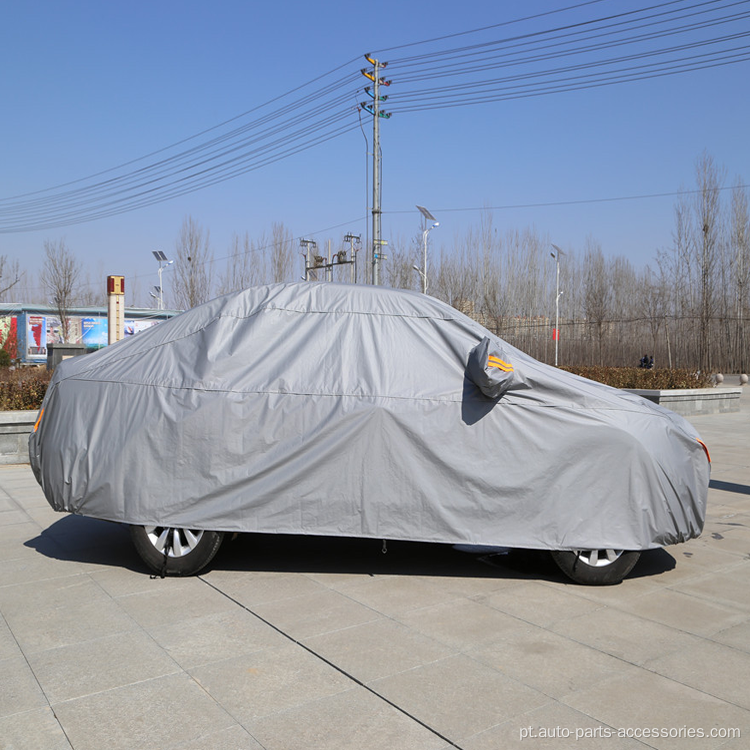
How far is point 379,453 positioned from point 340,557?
4.36ft

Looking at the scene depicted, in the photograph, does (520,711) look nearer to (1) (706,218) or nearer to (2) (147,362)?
(2) (147,362)

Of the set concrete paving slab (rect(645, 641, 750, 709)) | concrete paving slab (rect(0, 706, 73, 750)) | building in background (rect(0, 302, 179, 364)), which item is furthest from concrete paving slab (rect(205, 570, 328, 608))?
building in background (rect(0, 302, 179, 364))

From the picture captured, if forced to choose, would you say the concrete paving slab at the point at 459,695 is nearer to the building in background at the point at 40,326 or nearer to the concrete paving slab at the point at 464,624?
the concrete paving slab at the point at 464,624

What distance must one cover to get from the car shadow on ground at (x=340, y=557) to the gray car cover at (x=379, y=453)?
63cm

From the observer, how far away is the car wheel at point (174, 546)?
4906 millimetres

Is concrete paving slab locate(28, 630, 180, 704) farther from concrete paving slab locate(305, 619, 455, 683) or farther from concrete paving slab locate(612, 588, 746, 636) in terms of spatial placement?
concrete paving slab locate(612, 588, 746, 636)

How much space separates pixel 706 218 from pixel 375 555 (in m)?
35.6

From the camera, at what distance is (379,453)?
186 inches

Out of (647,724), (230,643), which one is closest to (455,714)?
(647,724)

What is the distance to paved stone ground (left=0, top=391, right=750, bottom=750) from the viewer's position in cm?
305

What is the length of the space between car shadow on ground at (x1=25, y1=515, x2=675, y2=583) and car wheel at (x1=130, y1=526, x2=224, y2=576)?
327 mm

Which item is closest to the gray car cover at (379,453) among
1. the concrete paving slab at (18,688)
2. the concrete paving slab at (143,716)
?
the concrete paving slab at (18,688)

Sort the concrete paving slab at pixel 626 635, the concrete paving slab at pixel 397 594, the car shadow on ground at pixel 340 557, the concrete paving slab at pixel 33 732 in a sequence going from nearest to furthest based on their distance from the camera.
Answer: the concrete paving slab at pixel 33 732
the concrete paving slab at pixel 626 635
the concrete paving slab at pixel 397 594
the car shadow on ground at pixel 340 557

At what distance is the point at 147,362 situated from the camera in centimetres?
512
